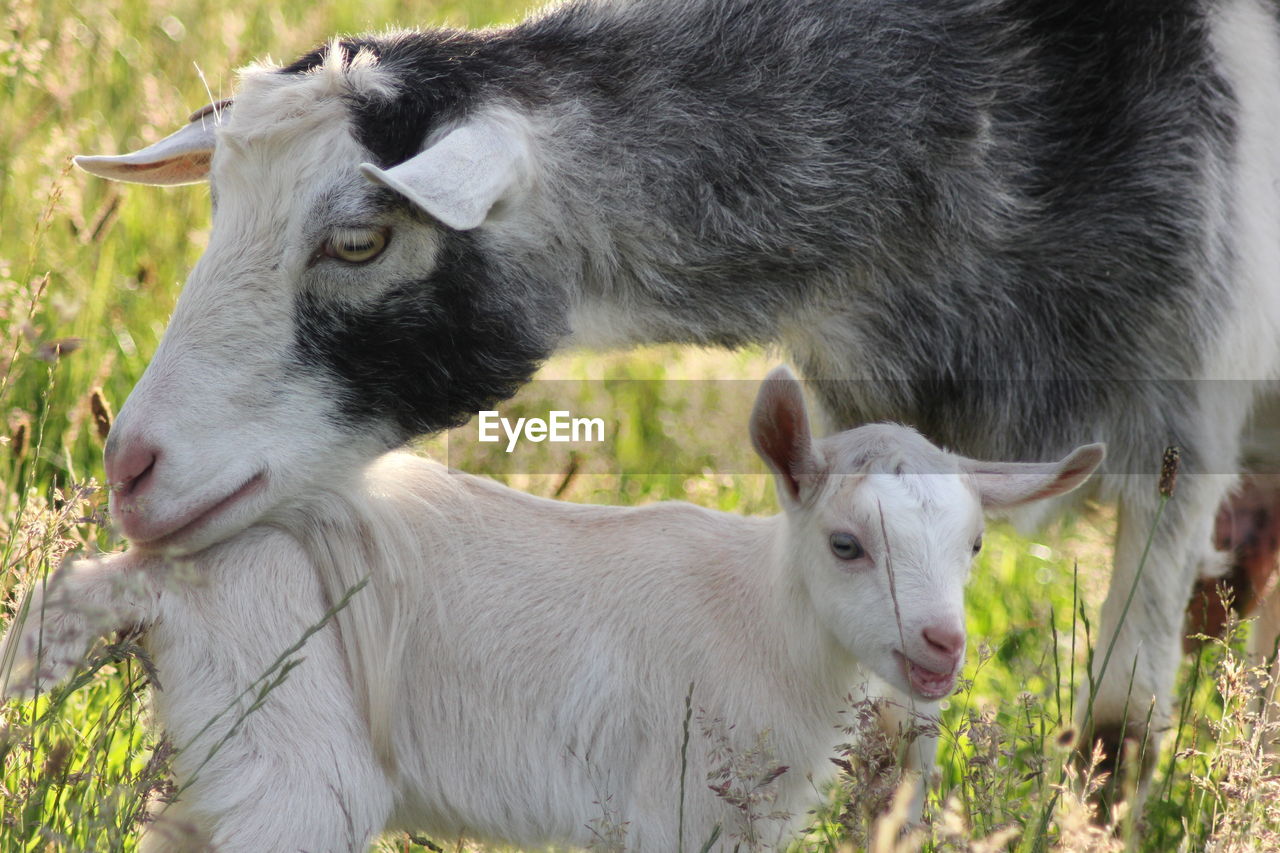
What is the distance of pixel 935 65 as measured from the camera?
375 cm

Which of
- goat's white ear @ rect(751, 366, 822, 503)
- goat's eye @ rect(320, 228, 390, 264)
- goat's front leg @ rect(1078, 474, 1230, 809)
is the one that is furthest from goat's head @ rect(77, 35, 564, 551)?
goat's front leg @ rect(1078, 474, 1230, 809)

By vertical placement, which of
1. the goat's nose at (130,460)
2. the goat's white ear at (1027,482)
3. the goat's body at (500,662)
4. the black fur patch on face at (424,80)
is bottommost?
the goat's body at (500,662)

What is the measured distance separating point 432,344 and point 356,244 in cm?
27

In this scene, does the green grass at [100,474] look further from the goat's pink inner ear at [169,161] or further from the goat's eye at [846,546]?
the goat's eye at [846,546]

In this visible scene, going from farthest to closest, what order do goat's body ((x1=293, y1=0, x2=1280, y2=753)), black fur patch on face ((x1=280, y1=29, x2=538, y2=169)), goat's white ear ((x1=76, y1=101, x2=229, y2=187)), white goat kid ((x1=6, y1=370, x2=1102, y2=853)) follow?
goat's white ear ((x1=76, y1=101, x2=229, y2=187)) < goat's body ((x1=293, y1=0, x2=1280, y2=753)) < black fur patch on face ((x1=280, y1=29, x2=538, y2=169)) < white goat kid ((x1=6, y1=370, x2=1102, y2=853))

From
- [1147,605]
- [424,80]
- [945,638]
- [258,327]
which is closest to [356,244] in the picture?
[258,327]

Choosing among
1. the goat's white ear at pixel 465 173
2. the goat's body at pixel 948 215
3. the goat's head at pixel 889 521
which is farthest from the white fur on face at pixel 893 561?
the goat's white ear at pixel 465 173

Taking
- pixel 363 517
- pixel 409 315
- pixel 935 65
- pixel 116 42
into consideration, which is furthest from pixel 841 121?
pixel 116 42

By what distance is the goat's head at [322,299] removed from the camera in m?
3.04

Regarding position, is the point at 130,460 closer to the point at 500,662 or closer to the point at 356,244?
the point at 356,244

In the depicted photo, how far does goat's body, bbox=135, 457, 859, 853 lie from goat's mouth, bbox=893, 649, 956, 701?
0.36 meters

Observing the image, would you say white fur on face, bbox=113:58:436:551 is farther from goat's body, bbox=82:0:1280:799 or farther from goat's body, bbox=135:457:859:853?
goat's body, bbox=135:457:859:853

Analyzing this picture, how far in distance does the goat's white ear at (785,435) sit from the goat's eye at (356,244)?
84 centimetres

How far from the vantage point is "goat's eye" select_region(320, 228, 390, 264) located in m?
3.12
